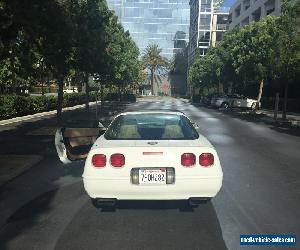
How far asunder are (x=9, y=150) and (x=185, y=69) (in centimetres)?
11390

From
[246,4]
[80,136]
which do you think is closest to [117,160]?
[80,136]

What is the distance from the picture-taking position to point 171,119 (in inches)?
262

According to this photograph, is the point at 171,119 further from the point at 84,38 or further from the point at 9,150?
the point at 84,38

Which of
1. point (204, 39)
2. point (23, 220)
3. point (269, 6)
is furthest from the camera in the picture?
point (204, 39)

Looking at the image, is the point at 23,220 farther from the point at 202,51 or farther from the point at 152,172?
the point at 202,51

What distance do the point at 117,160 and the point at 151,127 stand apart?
1.74 m

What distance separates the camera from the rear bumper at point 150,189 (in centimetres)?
528

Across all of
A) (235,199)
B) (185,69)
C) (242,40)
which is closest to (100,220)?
(235,199)

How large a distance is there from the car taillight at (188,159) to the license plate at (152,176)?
279 mm

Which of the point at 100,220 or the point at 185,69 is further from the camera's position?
the point at 185,69

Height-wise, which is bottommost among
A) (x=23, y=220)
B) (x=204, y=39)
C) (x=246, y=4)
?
(x=23, y=220)

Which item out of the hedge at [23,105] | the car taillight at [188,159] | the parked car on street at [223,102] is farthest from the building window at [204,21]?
the car taillight at [188,159]

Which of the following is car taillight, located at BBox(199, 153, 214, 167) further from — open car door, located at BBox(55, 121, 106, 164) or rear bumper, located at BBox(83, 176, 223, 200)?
open car door, located at BBox(55, 121, 106, 164)

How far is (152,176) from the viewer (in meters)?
5.29
